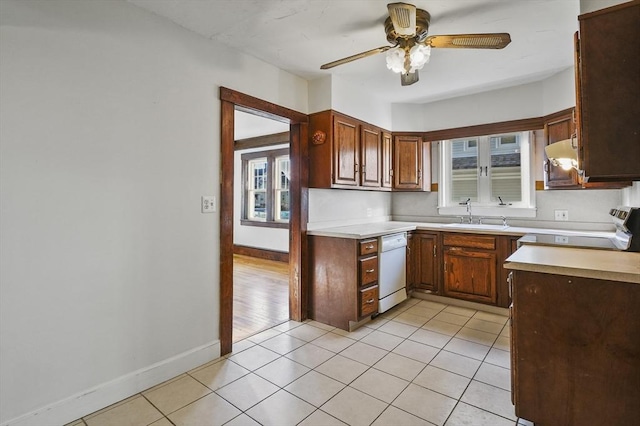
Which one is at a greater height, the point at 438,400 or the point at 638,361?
the point at 638,361

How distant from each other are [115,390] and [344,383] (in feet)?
4.49

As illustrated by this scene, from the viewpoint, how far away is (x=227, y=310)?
8.11ft

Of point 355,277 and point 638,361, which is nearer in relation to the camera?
point 638,361

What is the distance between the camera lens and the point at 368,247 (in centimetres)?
294

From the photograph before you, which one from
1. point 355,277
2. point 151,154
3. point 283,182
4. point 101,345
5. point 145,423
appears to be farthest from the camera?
point 283,182

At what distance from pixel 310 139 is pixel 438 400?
245 cm

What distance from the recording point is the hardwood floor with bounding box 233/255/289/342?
120 inches

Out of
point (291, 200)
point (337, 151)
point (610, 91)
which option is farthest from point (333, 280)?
point (610, 91)

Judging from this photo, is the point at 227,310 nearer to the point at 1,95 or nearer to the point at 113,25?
the point at 1,95

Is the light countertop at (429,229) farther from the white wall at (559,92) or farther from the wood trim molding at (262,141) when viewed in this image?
the wood trim molding at (262,141)

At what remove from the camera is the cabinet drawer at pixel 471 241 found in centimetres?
324

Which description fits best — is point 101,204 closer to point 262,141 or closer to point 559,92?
point 559,92

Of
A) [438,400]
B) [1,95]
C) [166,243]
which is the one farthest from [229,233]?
[438,400]

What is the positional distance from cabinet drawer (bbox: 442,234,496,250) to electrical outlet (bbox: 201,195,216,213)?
2481 mm
